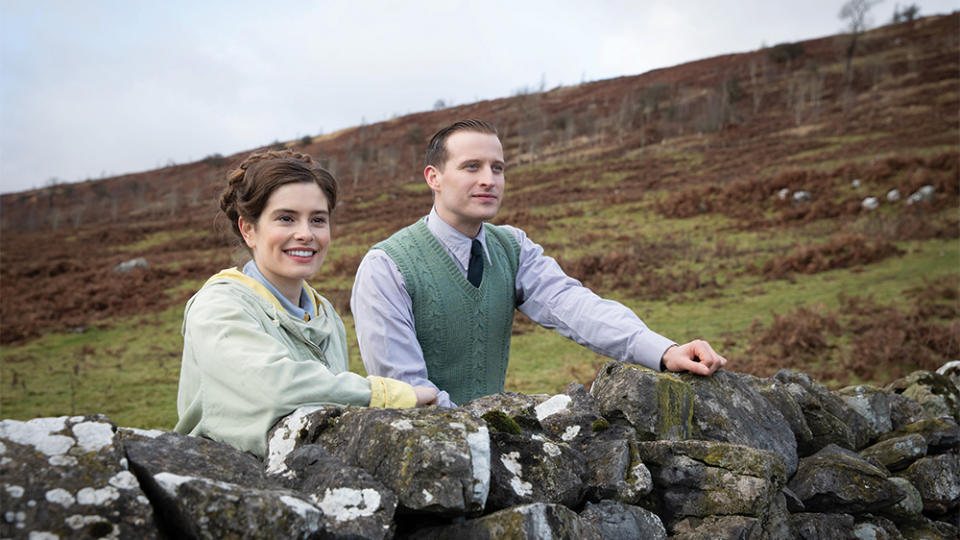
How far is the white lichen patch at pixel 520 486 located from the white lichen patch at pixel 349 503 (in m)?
0.53

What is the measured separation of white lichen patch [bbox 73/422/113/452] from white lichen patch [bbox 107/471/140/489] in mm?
108

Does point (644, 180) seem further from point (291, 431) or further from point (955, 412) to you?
point (291, 431)

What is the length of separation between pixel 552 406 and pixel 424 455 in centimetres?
118

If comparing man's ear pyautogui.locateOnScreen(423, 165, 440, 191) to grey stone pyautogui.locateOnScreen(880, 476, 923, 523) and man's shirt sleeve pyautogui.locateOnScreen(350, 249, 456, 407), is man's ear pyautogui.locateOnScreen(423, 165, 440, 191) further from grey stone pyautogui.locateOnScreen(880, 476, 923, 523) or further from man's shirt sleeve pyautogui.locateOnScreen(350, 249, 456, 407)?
grey stone pyautogui.locateOnScreen(880, 476, 923, 523)

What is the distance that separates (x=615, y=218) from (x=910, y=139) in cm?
1651

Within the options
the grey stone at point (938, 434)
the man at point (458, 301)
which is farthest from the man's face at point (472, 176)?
the grey stone at point (938, 434)

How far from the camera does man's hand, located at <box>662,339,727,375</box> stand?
10.3 ft

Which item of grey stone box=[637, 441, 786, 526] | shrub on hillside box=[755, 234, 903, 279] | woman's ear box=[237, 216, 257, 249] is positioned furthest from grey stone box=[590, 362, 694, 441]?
shrub on hillside box=[755, 234, 903, 279]

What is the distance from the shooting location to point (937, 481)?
11.0 ft

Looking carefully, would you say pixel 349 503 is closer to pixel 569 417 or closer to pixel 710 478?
pixel 569 417

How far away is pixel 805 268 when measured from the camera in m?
16.8

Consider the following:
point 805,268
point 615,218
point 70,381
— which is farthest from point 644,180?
point 70,381

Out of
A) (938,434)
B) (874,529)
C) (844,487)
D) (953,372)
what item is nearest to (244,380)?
(844,487)

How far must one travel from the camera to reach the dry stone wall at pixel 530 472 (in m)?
1.54
